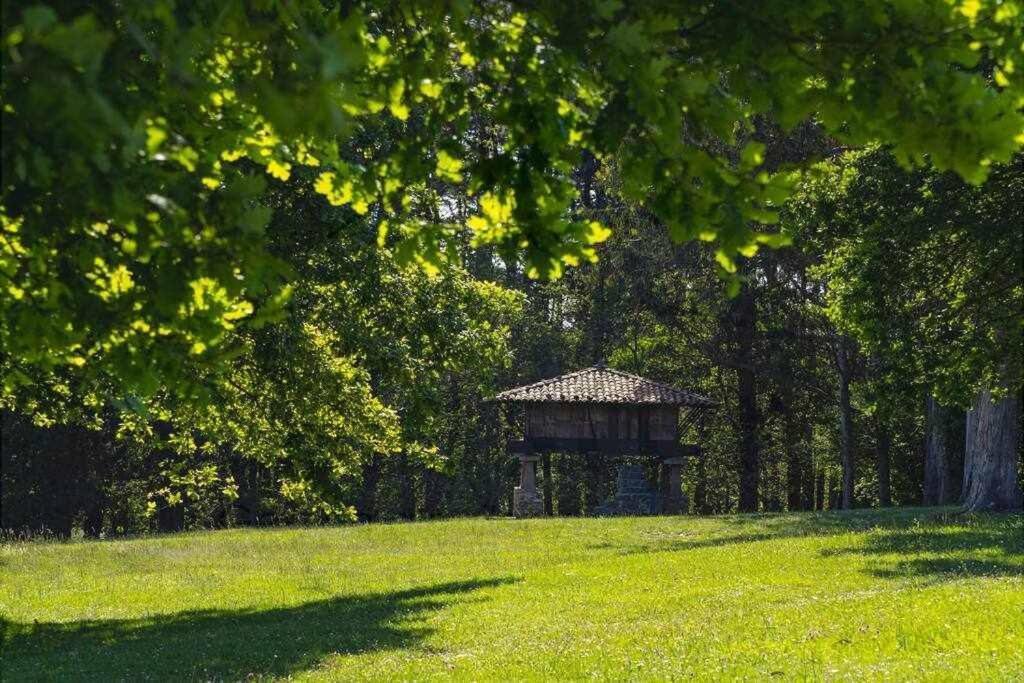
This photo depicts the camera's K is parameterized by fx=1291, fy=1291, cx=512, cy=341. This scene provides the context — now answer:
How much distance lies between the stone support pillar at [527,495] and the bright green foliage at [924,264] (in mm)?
22634

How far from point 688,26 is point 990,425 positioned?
82.4 ft

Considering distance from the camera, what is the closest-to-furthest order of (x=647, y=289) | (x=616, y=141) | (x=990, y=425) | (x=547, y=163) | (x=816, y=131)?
(x=616, y=141) → (x=547, y=163) → (x=990, y=425) → (x=816, y=131) → (x=647, y=289)

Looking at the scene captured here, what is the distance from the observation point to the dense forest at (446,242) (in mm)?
4914

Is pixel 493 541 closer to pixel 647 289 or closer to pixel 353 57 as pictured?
pixel 647 289

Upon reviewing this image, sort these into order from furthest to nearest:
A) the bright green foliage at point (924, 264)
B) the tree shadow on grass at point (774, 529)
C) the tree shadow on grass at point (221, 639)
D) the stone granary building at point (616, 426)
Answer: the stone granary building at point (616, 426) → the tree shadow on grass at point (774, 529) → the bright green foliage at point (924, 264) → the tree shadow on grass at point (221, 639)

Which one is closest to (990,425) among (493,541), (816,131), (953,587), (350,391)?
(816,131)

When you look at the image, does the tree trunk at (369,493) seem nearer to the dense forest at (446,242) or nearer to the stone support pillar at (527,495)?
the dense forest at (446,242)

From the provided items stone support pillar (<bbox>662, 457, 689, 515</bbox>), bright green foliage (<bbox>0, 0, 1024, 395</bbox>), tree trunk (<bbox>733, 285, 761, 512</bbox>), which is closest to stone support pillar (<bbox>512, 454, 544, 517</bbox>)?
stone support pillar (<bbox>662, 457, 689, 515</bbox>)

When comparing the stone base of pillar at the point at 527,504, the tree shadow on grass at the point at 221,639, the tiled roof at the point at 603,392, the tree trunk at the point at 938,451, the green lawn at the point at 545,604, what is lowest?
the tree shadow on grass at the point at 221,639

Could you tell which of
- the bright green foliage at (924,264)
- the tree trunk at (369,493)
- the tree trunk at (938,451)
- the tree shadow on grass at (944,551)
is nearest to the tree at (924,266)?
the bright green foliage at (924,264)

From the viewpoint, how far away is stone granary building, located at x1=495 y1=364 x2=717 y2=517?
42906mm

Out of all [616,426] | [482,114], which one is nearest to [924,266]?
[482,114]

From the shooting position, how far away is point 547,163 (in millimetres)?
6211

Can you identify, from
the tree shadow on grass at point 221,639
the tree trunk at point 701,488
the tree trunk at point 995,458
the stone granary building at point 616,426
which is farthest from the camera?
the tree trunk at point 701,488
